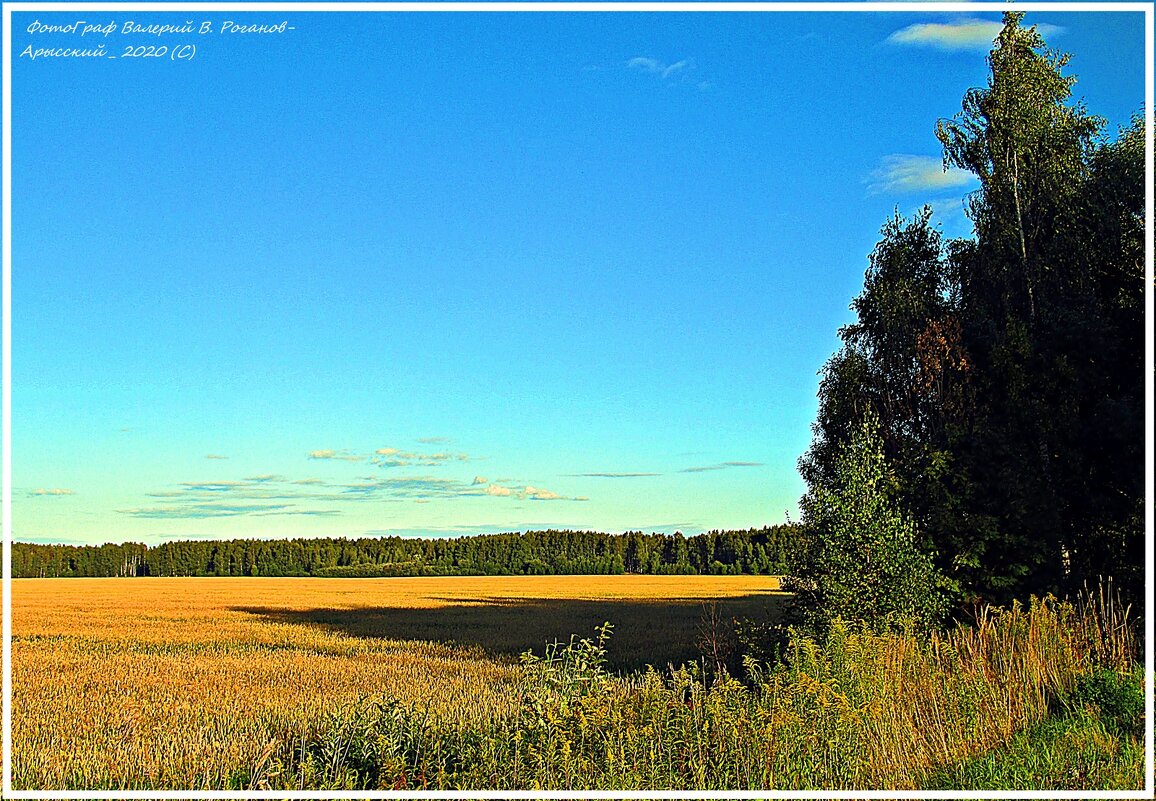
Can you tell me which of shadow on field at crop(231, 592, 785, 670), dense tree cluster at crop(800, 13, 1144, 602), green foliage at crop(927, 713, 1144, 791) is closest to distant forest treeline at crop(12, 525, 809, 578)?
shadow on field at crop(231, 592, 785, 670)

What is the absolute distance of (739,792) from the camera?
8.72 meters

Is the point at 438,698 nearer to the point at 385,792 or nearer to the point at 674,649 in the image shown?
the point at 385,792

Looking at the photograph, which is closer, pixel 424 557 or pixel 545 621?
pixel 545 621

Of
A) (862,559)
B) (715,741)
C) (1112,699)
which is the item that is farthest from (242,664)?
(1112,699)

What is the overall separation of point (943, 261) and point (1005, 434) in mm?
4331

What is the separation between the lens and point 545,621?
37.6m

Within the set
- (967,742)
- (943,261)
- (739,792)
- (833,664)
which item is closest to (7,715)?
(739,792)

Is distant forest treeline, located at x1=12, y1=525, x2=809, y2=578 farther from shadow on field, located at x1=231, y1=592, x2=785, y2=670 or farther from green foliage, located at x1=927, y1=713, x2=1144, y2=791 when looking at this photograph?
green foliage, located at x1=927, y1=713, x2=1144, y2=791

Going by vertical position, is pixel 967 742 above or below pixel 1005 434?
below

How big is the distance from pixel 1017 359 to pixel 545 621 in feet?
71.1

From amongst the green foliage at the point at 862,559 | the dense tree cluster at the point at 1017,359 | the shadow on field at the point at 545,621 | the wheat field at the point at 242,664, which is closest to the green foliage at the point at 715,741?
the wheat field at the point at 242,664

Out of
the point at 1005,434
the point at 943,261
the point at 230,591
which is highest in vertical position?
the point at 943,261

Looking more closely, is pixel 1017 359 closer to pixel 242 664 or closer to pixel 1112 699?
pixel 1112 699

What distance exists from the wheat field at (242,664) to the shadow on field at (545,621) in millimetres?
84
